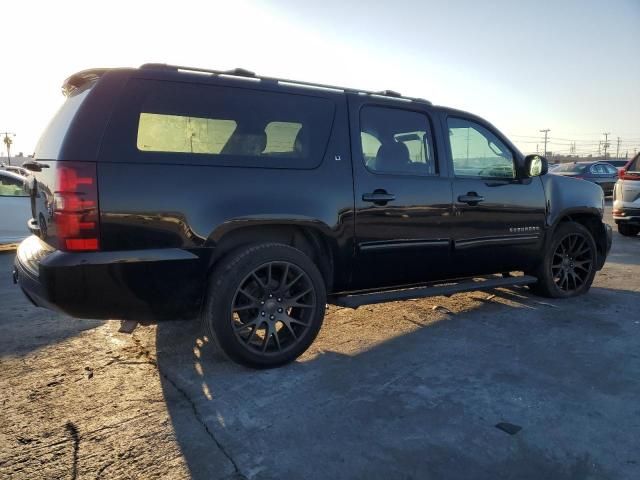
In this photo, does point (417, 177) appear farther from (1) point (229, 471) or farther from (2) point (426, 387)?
(1) point (229, 471)

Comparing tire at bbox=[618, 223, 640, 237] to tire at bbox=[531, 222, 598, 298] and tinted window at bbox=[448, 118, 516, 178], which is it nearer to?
tire at bbox=[531, 222, 598, 298]

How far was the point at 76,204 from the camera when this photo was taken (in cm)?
277

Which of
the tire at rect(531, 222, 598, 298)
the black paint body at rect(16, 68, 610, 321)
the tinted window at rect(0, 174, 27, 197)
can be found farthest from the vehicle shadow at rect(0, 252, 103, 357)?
the tire at rect(531, 222, 598, 298)

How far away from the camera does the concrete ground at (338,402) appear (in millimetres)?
2371

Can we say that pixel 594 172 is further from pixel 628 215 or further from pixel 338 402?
pixel 338 402

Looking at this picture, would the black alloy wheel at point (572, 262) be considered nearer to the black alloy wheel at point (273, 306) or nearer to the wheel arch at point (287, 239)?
the wheel arch at point (287, 239)

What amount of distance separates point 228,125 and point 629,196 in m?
8.95

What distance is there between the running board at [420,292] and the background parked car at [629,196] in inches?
230

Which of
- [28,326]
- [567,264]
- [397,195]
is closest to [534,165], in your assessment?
[567,264]

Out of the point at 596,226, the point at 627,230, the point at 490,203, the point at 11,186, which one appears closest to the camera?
the point at 490,203

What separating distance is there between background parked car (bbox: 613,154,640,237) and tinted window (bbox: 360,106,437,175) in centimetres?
709

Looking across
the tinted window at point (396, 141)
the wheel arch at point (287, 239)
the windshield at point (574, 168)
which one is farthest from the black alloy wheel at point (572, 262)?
the windshield at point (574, 168)

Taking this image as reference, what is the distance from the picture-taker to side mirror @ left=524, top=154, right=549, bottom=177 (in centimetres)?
475

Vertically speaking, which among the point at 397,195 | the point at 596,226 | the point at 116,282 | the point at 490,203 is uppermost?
the point at 397,195
